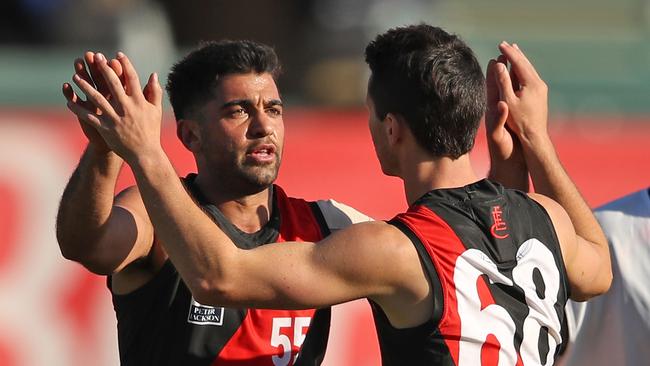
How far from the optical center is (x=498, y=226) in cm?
379

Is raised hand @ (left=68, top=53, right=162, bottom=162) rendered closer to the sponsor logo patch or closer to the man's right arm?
the man's right arm

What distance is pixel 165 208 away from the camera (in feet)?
11.2

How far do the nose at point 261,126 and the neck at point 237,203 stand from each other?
8.6 inches

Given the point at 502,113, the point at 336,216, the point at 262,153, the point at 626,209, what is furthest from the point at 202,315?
the point at 626,209

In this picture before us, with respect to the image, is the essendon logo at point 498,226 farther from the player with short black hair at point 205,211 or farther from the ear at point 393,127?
the player with short black hair at point 205,211

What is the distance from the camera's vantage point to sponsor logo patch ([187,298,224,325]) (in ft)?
13.7

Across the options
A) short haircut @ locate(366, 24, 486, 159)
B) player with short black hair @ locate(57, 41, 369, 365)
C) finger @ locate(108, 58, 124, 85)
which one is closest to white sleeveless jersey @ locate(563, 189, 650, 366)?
player with short black hair @ locate(57, 41, 369, 365)

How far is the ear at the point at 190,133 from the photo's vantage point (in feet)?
15.0

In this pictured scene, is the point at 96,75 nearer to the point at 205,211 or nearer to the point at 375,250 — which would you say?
the point at 205,211

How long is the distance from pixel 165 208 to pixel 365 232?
1.99ft

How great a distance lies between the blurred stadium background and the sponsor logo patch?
3250 millimetres

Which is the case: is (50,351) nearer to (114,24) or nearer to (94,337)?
(94,337)

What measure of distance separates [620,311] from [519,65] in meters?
1.18

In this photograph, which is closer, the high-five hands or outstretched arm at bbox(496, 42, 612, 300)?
outstretched arm at bbox(496, 42, 612, 300)
